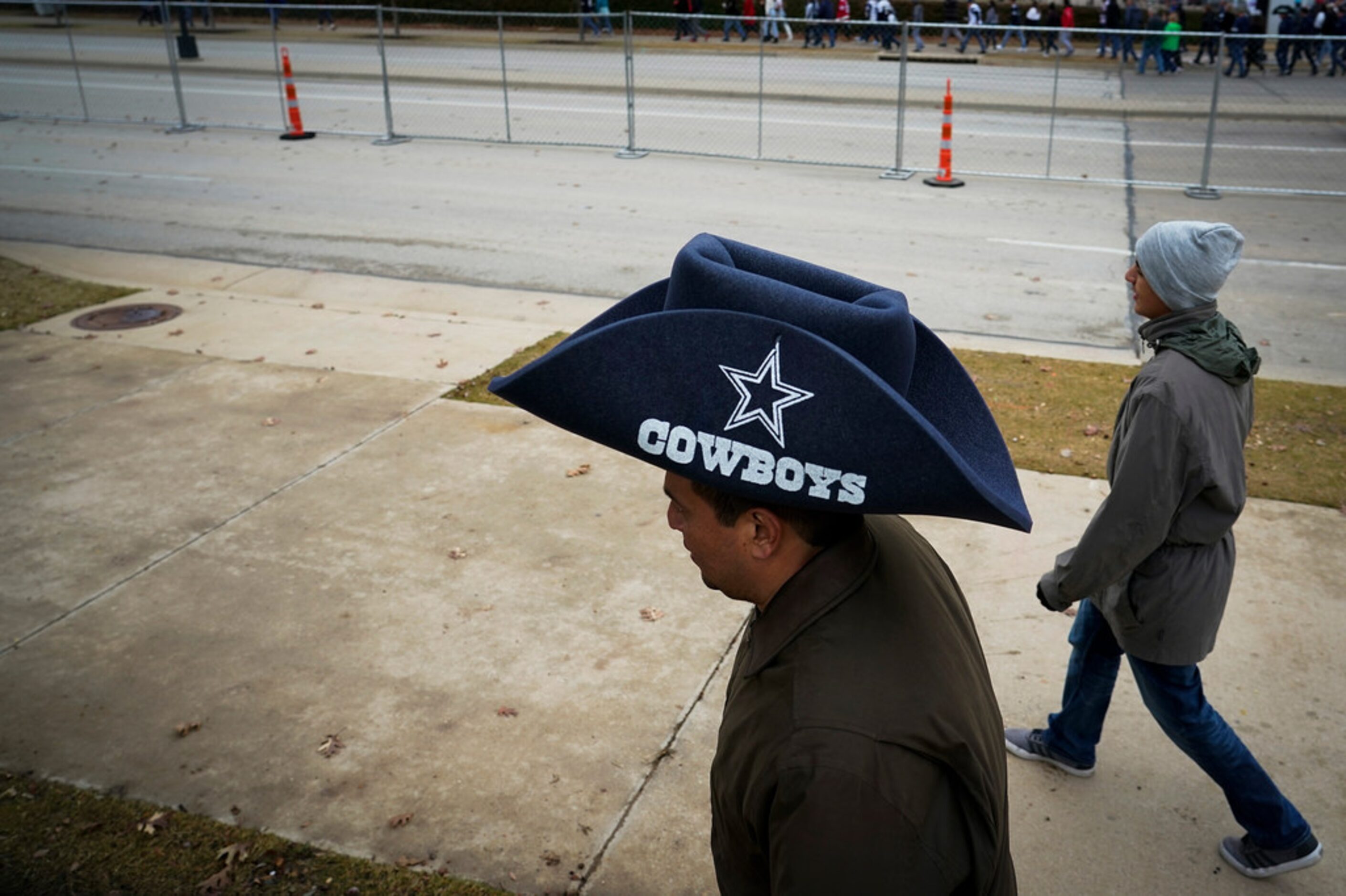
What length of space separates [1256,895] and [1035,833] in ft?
2.38

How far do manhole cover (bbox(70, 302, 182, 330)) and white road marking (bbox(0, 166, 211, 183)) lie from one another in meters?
6.75

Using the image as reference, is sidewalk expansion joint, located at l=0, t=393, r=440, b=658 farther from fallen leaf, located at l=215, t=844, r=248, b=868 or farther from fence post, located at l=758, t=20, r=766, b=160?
fence post, located at l=758, t=20, r=766, b=160

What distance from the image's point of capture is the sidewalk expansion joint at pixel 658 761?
12.9ft

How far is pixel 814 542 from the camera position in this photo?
1.98 m

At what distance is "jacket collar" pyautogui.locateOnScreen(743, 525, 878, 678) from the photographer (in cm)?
191

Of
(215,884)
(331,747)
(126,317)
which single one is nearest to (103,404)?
(126,317)

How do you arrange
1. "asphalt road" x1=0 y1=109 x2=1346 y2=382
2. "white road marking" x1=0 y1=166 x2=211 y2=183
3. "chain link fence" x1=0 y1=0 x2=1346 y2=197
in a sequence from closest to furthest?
"asphalt road" x1=0 y1=109 x2=1346 y2=382, "white road marking" x1=0 y1=166 x2=211 y2=183, "chain link fence" x1=0 y1=0 x2=1346 y2=197

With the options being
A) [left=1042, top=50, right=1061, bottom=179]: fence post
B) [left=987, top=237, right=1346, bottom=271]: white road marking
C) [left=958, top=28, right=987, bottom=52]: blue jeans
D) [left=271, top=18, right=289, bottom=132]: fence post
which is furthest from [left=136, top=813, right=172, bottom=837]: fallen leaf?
[left=958, top=28, right=987, bottom=52]: blue jeans

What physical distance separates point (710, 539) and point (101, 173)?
694 inches

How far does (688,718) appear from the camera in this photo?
15.5ft

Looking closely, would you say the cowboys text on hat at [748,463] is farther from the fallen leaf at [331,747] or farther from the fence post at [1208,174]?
the fence post at [1208,174]

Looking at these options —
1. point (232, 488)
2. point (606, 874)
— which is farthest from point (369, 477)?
point (606, 874)

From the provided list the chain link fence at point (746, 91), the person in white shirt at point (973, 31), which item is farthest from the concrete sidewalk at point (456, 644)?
the person in white shirt at point (973, 31)

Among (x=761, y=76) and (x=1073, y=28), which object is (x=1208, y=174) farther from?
(x=1073, y=28)
